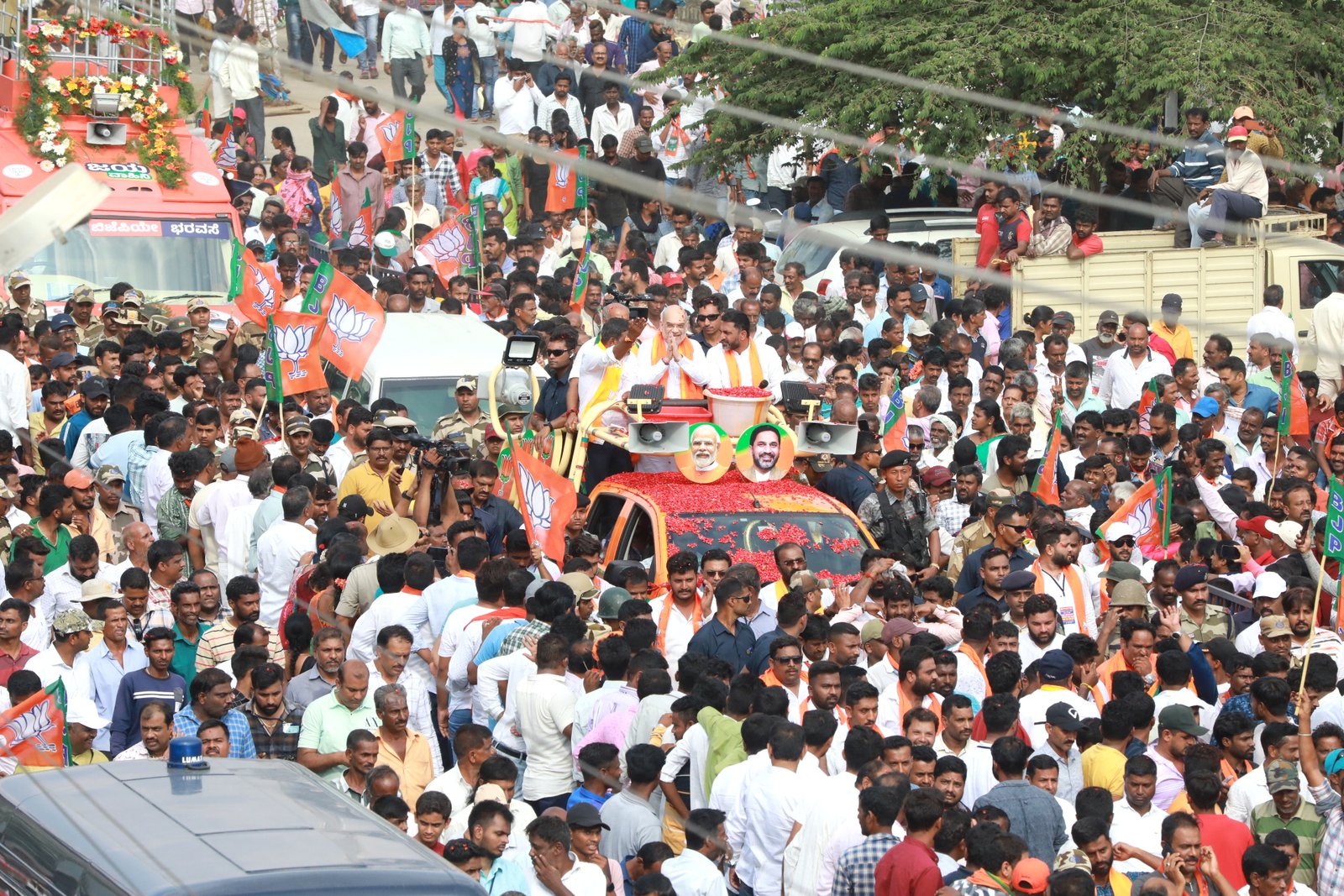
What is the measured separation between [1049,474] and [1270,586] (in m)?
2.29

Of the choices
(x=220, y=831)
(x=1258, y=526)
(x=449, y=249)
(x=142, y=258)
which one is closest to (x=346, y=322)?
(x=142, y=258)

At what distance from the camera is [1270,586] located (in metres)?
12.5

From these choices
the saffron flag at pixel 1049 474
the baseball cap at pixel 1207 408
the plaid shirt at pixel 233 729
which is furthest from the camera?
the baseball cap at pixel 1207 408

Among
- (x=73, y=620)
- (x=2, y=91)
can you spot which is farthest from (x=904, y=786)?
(x=2, y=91)

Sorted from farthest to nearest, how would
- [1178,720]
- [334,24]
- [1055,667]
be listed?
[334,24] → [1055,667] → [1178,720]

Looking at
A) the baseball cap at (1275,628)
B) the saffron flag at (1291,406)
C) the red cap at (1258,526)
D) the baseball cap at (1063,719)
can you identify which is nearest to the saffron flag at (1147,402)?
the saffron flag at (1291,406)

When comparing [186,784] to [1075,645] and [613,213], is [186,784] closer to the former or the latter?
[1075,645]

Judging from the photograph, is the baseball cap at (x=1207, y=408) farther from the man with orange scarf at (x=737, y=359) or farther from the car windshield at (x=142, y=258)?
the car windshield at (x=142, y=258)

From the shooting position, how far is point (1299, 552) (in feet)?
43.9

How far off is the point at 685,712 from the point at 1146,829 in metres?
2.04

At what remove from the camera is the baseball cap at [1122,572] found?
40.9 ft

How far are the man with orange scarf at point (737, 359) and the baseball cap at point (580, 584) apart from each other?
250cm

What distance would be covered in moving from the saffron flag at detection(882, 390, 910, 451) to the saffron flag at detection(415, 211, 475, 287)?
21.0 feet

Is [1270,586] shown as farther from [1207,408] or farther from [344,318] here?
[344,318]
